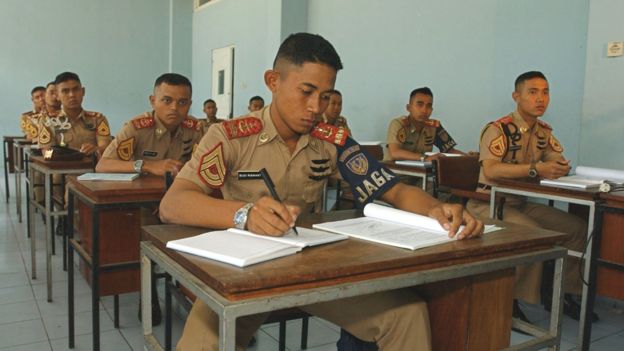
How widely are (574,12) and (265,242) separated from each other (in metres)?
3.30

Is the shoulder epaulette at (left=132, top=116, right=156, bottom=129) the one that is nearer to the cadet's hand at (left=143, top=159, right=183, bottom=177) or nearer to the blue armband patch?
the cadet's hand at (left=143, top=159, right=183, bottom=177)

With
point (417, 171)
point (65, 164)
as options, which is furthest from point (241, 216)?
point (417, 171)

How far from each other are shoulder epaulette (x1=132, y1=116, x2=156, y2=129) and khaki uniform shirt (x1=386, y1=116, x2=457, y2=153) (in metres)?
2.00

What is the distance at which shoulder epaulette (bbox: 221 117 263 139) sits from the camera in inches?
58.9

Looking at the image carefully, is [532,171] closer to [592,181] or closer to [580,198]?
[592,181]

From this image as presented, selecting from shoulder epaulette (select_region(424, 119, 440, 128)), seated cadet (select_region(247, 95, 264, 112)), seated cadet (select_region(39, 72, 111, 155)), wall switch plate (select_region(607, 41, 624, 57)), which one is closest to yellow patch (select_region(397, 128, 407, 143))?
shoulder epaulette (select_region(424, 119, 440, 128))

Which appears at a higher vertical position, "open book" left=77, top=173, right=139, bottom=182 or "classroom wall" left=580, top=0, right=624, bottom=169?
"classroom wall" left=580, top=0, right=624, bottom=169

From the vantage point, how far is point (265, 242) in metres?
1.02

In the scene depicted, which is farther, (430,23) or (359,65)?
(359,65)

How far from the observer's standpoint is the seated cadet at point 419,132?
420 centimetres

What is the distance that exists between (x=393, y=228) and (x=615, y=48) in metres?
2.53

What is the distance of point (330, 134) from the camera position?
5.28 feet

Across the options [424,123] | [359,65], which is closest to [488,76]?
[424,123]

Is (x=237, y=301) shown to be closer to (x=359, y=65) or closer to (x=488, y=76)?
(x=488, y=76)
